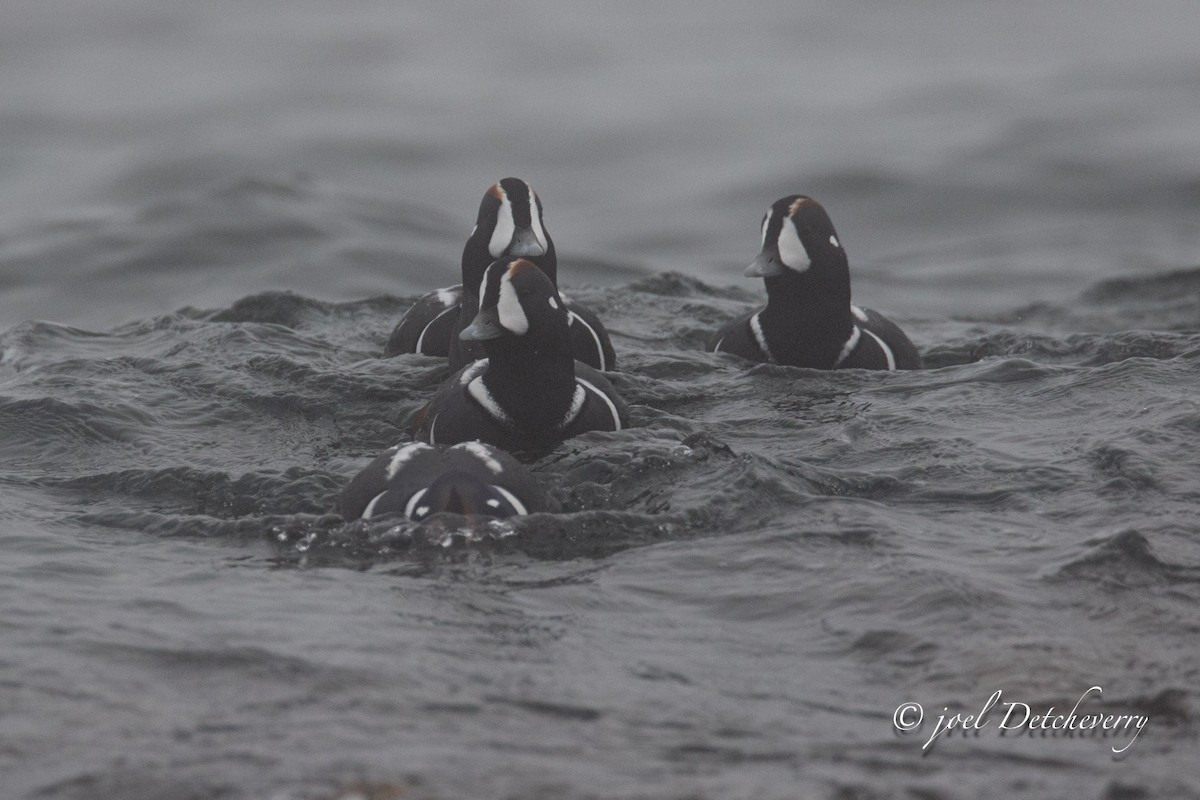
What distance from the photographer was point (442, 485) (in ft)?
23.1

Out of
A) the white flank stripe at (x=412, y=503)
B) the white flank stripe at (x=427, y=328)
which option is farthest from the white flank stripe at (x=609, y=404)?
the white flank stripe at (x=427, y=328)

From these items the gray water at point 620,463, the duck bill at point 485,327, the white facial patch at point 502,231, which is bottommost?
the gray water at point 620,463

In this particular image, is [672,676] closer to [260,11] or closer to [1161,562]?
Answer: [1161,562]

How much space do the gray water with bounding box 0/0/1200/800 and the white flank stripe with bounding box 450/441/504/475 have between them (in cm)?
31

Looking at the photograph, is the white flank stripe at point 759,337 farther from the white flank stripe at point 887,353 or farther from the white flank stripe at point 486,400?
the white flank stripe at point 486,400

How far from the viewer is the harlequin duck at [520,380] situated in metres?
8.34

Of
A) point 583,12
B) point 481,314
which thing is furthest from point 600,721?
point 583,12

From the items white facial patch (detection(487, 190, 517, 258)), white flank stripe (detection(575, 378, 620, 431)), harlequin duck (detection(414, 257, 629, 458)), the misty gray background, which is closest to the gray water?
the misty gray background

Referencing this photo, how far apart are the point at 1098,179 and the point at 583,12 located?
362 inches

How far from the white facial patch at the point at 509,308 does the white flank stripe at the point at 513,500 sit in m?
1.37

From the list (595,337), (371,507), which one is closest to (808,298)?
(595,337)

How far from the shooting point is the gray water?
5.18m

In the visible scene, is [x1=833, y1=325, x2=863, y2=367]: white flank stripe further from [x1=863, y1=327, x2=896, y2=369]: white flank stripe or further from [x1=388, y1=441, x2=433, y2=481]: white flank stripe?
[x1=388, y1=441, x2=433, y2=481]: white flank stripe

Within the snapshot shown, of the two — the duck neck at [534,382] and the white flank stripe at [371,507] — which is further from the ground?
the duck neck at [534,382]
